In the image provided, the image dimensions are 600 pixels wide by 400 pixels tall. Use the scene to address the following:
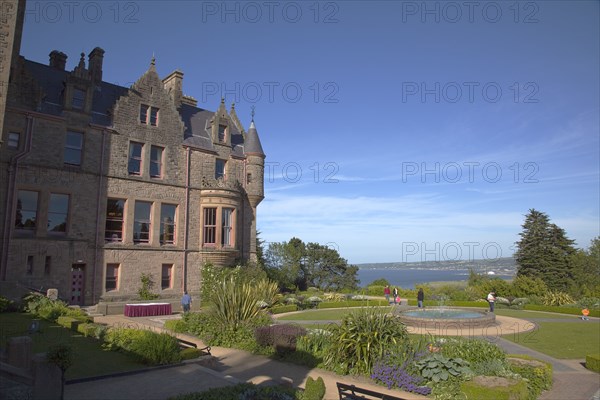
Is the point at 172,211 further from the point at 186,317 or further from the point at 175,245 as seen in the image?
the point at 186,317

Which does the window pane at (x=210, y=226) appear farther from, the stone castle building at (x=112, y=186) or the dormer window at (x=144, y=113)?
the dormer window at (x=144, y=113)

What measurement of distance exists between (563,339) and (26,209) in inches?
1188

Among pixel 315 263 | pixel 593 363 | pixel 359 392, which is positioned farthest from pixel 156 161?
pixel 315 263

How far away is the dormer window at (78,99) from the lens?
26.9 metres

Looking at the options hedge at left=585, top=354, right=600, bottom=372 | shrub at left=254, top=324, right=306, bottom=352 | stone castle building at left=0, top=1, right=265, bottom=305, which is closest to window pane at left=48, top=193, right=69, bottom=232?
stone castle building at left=0, top=1, right=265, bottom=305

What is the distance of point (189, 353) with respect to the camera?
13.5 metres

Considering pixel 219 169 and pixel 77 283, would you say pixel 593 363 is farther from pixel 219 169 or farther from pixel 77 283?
pixel 219 169

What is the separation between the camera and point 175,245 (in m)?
31.0

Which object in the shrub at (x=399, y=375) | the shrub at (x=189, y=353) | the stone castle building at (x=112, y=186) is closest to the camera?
the shrub at (x=399, y=375)

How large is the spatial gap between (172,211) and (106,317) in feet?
32.7

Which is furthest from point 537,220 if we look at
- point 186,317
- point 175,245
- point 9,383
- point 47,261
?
point 9,383

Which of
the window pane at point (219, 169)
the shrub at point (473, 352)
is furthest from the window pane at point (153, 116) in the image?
the shrub at point (473, 352)

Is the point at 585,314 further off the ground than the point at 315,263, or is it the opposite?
the point at 315,263

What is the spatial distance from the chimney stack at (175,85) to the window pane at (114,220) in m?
9.96
